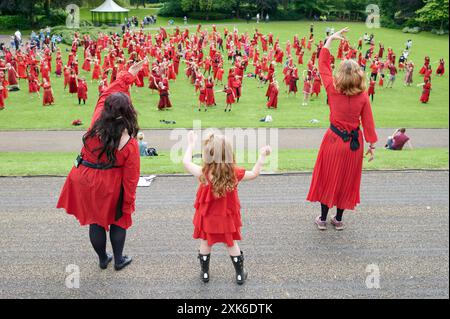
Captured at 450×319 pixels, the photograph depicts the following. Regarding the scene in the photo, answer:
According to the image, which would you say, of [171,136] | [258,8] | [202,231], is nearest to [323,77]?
[202,231]

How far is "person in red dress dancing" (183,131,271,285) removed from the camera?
442 cm

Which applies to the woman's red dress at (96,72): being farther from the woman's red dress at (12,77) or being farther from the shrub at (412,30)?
the shrub at (412,30)

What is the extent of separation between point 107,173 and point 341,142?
3034mm

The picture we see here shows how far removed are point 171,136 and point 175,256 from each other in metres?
10.6

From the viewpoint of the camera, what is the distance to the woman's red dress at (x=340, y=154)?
579 cm

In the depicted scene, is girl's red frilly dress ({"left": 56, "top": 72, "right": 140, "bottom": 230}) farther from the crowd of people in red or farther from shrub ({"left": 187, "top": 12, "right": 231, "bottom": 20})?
shrub ({"left": 187, "top": 12, "right": 231, "bottom": 20})

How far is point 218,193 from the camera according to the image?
4.60 meters

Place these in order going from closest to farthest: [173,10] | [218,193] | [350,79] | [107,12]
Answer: [218,193] < [350,79] < [107,12] < [173,10]

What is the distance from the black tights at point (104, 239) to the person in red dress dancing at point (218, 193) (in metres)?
0.89

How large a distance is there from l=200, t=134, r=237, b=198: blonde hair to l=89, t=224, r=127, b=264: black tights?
1.23 meters

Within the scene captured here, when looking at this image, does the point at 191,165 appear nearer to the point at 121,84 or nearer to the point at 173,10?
the point at 121,84

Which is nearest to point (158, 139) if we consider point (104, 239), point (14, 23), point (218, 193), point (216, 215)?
point (104, 239)

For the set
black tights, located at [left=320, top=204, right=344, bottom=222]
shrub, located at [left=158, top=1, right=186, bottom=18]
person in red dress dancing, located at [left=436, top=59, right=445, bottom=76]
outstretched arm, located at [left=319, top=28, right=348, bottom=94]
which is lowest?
black tights, located at [left=320, top=204, right=344, bottom=222]

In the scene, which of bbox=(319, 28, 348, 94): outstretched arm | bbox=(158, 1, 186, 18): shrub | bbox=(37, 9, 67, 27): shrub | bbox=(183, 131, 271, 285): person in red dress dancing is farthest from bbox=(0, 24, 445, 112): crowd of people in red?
bbox=(158, 1, 186, 18): shrub
